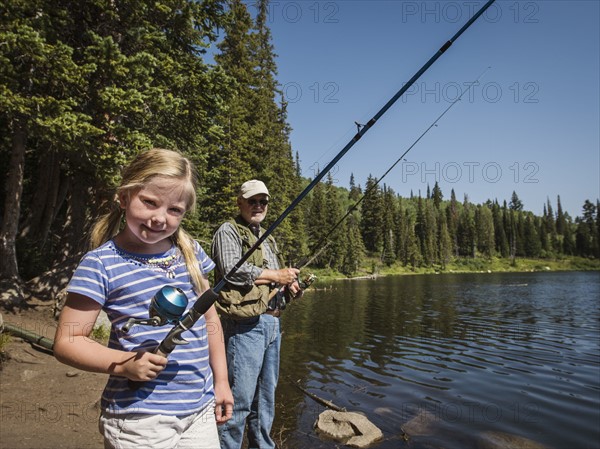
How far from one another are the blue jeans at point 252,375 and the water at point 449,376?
117 inches

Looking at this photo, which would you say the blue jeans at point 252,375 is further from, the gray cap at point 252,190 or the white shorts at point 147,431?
the white shorts at point 147,431

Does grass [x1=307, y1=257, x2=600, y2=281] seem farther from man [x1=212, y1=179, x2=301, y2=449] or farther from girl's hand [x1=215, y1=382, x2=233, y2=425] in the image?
girl's hand [x1=215, y1=382, x2=233, y2=425]

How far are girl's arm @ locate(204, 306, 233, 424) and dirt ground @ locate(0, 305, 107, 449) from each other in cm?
404

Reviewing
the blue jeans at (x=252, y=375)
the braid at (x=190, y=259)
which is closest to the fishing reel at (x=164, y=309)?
the braid at (x=190, y=259)

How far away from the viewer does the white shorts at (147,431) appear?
5.87 ft

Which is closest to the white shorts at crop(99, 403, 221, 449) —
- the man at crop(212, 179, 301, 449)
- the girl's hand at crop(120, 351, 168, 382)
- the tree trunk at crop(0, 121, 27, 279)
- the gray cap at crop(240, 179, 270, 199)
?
the girl's hand at crop(120, 351, 168, 382)

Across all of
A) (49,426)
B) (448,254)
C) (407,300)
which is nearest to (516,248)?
(448,254)

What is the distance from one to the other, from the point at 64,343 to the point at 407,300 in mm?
32299

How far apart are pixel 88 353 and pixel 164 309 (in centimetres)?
37

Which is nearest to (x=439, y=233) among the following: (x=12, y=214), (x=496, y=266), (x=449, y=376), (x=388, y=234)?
(x=496, y=266)

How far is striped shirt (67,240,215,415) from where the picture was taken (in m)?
1.81

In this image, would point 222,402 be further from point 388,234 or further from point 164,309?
point 388,234

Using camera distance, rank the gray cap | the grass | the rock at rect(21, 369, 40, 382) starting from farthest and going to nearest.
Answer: the grass < the rock at rect(21, 369, 40, 382) < the gray cap

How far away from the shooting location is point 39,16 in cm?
964
